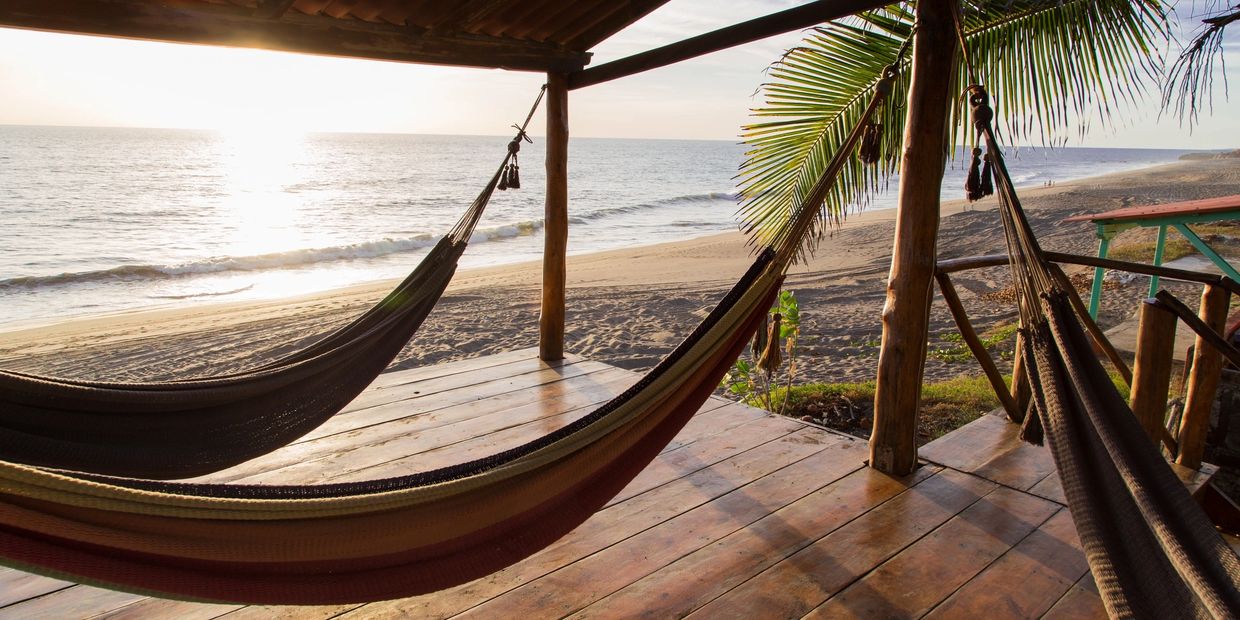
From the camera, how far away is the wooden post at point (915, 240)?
67.4 inches

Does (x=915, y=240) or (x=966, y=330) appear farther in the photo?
(x=966, y=330)

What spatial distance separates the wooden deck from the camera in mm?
1381

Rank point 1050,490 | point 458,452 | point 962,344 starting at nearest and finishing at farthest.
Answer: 1. point 1050,490
2. point 458,452
3. point 962,344

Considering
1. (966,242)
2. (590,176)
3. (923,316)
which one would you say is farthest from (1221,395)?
(590,176)

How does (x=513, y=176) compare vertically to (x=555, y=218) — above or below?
above

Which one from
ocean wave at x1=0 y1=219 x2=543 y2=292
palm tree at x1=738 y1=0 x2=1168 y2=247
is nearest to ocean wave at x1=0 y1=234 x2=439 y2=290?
ocean wave at x1=0 y1=219 x2=543 y2=292

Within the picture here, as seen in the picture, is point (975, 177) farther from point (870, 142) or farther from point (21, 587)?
point (21, 587)

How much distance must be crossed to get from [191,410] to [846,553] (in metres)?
1.52

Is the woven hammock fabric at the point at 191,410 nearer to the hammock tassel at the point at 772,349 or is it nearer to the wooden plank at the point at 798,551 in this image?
the wooden plank at the point at 798,551

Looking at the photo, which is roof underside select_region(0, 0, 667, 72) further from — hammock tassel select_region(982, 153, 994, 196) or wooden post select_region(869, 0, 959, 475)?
hammock tassel select_region(982, 153, 994, 196)

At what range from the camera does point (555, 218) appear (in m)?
2.90

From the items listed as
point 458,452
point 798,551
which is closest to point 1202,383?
point 798,551

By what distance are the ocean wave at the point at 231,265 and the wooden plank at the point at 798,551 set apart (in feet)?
29.9

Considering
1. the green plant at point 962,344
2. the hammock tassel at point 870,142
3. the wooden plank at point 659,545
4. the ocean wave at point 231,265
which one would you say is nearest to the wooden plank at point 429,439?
the wooden plank at point 659,545
